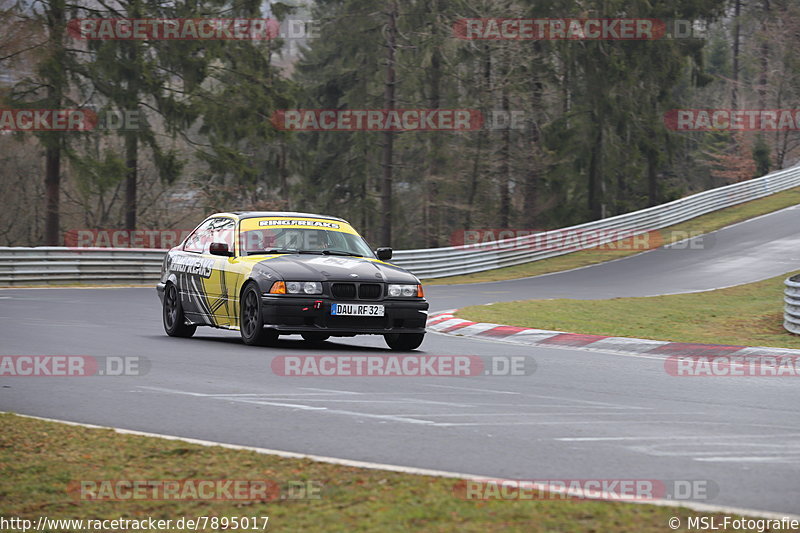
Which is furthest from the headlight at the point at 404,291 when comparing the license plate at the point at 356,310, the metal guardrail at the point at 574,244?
the metal guardrail at the point at 574,244

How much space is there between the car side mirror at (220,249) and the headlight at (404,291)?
Result: 2175 mm

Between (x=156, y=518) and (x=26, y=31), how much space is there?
101ft

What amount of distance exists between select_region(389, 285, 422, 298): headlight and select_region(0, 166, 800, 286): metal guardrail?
15053 millimetres

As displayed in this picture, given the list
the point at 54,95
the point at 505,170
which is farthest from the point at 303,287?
the point at 505,170

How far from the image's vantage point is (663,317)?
64.6 ft

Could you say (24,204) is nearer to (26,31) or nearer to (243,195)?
(243,195)

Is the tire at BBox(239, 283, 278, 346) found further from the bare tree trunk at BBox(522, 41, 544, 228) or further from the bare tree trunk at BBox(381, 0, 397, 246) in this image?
the bare tree trunk at BBox(522, 41, 544, 228)

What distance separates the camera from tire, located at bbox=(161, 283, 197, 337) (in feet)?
48.0

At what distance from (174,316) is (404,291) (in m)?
A: 3.54

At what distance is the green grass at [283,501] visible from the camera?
493 centimetres

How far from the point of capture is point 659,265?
114 feet

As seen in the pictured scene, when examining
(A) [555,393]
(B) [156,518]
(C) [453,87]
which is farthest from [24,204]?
(B) [156,518]

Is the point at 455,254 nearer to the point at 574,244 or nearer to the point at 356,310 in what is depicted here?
the point at 574,244

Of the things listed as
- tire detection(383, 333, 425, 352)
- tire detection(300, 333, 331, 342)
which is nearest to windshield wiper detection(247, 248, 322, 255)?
tire detection(300, 333, 331, 342)
